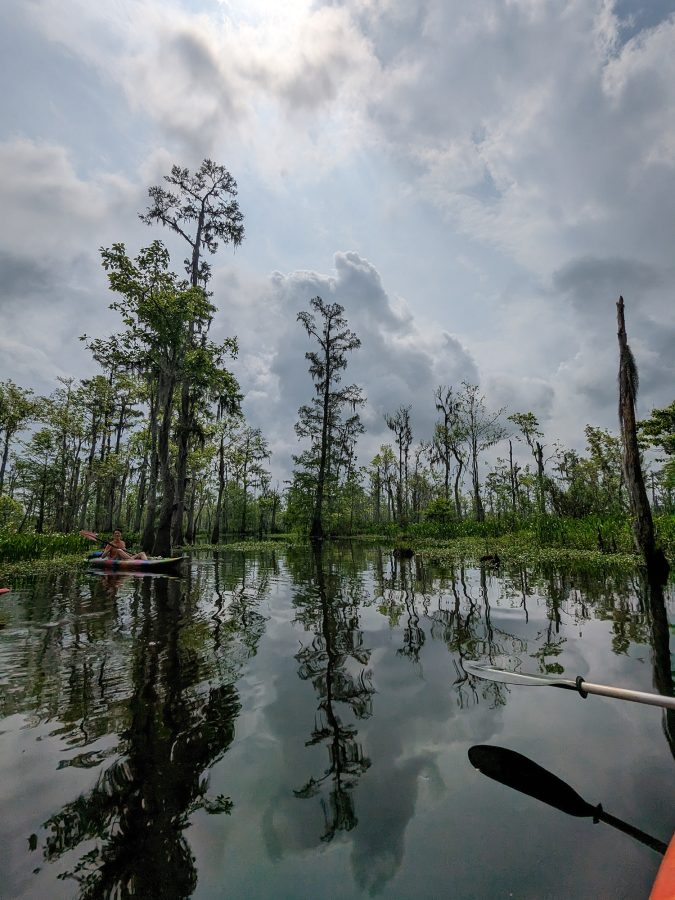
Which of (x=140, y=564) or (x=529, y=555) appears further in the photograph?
(x=529, y=555)

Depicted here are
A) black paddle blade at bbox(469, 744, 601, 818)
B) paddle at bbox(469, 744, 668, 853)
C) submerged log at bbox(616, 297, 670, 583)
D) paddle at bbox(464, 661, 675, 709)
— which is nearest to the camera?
paddle at bbox(469, 744, 668, 853)

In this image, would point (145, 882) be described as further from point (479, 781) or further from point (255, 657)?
point (255, 657)

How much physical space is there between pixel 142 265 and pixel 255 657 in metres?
19.4

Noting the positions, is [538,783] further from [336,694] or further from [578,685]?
[336,694]

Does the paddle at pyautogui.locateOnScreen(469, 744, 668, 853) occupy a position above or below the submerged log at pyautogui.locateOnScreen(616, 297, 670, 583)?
below

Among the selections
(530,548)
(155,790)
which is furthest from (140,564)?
(530,548)

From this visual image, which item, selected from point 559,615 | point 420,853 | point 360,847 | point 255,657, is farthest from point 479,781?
point 559,615

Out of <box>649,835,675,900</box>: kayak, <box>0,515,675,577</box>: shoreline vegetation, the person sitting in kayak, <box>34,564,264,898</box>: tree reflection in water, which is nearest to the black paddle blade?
<box>649,835,675,900</box>: kayak

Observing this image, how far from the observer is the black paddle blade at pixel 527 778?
2.64 meters

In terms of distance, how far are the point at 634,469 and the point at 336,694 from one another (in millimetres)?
10287

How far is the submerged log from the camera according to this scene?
404 inches

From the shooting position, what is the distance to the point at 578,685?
10.8ft

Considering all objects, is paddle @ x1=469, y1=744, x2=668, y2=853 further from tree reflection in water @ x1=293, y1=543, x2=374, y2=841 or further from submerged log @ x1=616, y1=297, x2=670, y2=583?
submerged log @ x1=616, y1=297, x2=670, y2=583

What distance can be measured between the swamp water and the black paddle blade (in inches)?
3.7
